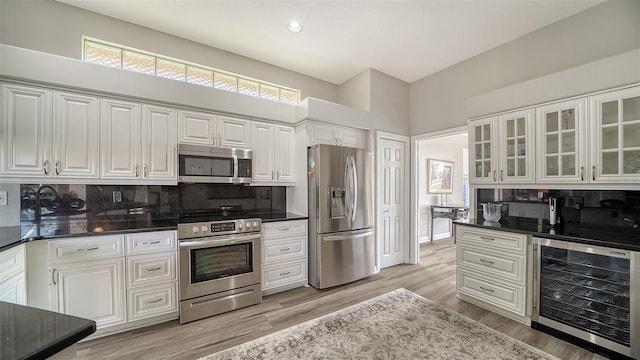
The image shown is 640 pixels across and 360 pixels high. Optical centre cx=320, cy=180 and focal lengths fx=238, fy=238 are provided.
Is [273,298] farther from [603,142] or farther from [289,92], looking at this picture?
[603,142]

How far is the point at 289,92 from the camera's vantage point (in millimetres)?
4016

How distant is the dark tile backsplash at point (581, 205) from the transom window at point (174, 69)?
11.4 ft

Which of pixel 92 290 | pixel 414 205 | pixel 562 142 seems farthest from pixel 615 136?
pixel 92 290

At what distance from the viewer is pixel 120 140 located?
251cm

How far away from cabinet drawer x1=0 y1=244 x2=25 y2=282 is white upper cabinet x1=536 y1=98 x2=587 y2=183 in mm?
4739

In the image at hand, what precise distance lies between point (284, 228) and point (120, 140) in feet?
6.71

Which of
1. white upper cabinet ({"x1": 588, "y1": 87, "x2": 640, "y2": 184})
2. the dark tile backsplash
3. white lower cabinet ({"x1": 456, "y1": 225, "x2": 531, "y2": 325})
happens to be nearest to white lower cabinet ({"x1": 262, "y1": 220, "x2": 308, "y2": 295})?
white lower cabinet ({"x1": 456, "y1": 225, "x2": 531, "y2": 325})

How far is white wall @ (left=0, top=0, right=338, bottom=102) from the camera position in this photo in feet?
7.68

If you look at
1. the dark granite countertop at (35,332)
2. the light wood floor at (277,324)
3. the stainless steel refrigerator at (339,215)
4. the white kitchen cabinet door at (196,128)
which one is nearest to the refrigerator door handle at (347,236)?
the stainless steel refrigerator at (339,215)

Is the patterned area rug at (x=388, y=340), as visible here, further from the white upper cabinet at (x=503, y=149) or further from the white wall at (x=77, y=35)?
the white wall at (x=77, y=35)

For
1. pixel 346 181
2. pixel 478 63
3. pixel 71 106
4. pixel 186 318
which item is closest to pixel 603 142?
pixel 478 63

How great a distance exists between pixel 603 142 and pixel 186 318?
440 centimetres

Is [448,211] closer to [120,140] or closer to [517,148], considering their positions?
[517,148]

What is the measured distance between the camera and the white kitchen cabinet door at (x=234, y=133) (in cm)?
302
